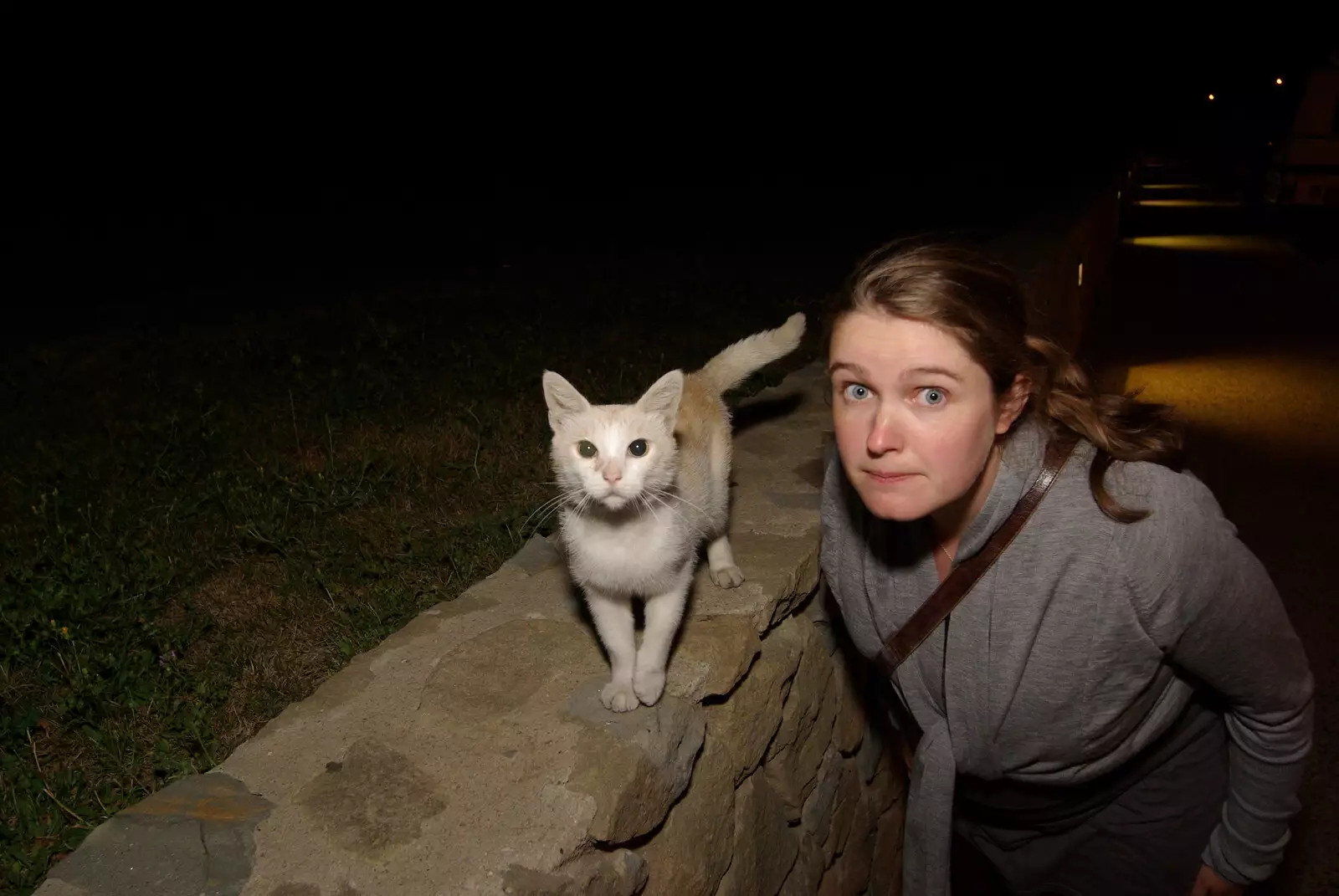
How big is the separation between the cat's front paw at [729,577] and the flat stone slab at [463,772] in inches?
0.8

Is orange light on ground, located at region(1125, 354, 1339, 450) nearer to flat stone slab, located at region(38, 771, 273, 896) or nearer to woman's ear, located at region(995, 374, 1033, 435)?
woman's ear, located at region(995, 374, 1033, 435)

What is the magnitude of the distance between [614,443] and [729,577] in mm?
642

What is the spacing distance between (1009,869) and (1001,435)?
128 centimetres

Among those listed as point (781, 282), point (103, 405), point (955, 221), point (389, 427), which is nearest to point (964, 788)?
point (389, 427)

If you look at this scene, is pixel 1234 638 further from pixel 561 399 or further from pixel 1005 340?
pixel 561 399

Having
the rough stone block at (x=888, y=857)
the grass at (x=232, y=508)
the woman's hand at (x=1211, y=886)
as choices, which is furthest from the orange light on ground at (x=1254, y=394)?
the woman's hand at (x=1211, y=886)

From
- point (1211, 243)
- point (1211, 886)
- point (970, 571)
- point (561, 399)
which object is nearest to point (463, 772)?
point (561, 399)

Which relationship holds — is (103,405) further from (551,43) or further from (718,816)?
(551,43)

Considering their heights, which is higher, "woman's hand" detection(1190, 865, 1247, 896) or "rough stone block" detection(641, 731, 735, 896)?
"rough stone block" detection(641, 731, 735, 896)

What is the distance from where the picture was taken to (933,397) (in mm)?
1807

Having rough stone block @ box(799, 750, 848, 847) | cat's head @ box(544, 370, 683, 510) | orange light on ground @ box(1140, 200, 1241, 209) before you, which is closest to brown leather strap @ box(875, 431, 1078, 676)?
cat's head @ box(544, 370, 683, 510)

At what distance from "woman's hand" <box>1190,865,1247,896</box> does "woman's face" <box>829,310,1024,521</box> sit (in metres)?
1.20

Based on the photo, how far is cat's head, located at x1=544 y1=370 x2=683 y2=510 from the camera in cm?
212

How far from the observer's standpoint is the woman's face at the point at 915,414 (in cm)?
178
